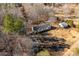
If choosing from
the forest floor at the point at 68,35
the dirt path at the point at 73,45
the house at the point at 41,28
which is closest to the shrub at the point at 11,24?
the house at the point at 41,28

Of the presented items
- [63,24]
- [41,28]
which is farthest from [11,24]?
[63,24]

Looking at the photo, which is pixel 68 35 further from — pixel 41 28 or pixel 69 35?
pixel 41 28

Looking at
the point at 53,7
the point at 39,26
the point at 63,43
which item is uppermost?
the point at 53,7

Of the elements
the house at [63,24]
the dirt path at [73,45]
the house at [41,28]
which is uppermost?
the house at [63,24]

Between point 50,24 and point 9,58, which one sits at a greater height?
point 50,24

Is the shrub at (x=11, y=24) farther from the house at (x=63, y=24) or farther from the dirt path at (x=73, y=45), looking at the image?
the dirt path at (x=73, y=45)

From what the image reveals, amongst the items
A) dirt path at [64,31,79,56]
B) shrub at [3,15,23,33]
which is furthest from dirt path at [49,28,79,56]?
shrub at [3,15,23,33]

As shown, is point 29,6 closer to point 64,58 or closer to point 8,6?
point 8,6

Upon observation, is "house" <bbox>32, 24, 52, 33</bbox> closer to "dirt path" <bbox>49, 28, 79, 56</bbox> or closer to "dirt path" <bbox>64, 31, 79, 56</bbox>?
"dirt path" <bbox>49, 28, 79, 56</bbox>

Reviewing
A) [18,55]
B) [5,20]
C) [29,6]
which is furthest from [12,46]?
[29,6]
